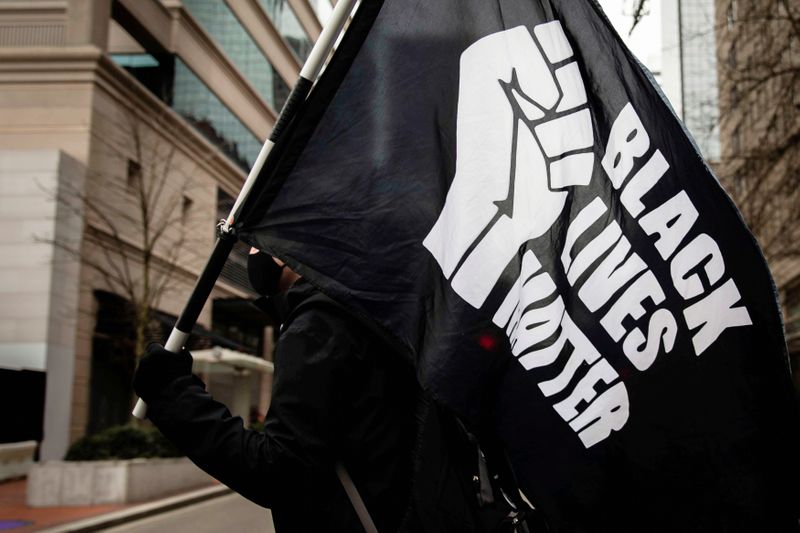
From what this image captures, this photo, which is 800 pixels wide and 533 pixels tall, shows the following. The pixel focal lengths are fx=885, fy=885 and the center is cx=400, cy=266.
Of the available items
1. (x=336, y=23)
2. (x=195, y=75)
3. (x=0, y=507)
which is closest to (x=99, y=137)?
(x=195, y=75)

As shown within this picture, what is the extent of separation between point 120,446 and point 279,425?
1375 cm

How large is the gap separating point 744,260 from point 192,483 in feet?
51.5

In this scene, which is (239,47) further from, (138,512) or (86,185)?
(138,512)

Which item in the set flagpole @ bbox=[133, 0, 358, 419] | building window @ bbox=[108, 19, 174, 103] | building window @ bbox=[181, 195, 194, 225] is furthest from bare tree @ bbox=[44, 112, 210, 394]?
flagpole @ bbox=[133, 0, 358, 419]

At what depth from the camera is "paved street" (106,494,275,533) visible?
10.8 meters

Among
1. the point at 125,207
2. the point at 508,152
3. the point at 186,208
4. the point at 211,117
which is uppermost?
the point at 211,117

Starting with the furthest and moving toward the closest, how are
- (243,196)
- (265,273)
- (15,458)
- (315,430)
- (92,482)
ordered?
(15,458) < (92,482) < (265,273) < (243,196) < (315,430)

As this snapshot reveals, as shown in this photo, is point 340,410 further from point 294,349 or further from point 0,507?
point 0,507

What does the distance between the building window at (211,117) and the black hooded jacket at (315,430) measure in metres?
25.3

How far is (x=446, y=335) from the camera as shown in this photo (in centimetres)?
210

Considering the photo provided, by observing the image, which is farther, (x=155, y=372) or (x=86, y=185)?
(x=86, y=185)

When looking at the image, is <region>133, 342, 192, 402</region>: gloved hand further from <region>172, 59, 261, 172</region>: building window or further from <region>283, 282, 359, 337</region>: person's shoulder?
<region>172, 59, 261, 172</region>: building window

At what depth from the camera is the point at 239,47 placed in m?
32.0

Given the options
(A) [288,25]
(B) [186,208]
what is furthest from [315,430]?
(A) [288,25]
